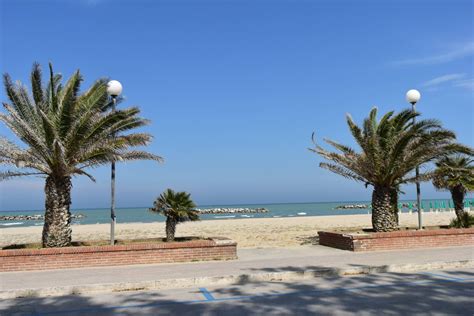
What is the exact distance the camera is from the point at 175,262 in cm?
1173

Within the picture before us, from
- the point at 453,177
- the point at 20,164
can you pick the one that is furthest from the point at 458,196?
the point at 20,164

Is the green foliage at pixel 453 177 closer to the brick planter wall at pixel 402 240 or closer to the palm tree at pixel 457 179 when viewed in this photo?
the palm tree at pixel 457 179

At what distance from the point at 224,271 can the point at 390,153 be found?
7628 millimetres

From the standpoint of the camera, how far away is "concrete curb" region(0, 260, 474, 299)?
848 centimetres

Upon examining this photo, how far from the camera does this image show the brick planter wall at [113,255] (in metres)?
10.7

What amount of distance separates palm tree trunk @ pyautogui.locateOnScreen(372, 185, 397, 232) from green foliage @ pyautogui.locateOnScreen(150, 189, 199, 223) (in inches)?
247

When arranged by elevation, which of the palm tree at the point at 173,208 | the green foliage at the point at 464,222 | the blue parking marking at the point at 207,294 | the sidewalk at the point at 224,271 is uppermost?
the palm tree at the point at 173,208

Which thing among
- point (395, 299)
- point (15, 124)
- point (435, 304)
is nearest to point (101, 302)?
point (395, 299)

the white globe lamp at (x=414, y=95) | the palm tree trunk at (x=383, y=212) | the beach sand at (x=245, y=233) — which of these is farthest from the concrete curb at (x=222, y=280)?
the white globe lamp at (x=414, y=95)

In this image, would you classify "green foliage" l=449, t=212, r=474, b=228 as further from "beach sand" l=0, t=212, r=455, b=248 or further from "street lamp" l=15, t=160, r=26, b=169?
"street lamp" l=15, t=160, r=26, b=169

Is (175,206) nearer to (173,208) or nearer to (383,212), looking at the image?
(173,208)

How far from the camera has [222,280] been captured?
9359 mm

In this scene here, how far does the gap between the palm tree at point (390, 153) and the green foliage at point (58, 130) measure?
7816 millimetres

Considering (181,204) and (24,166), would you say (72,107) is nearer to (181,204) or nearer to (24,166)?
(24,166)
